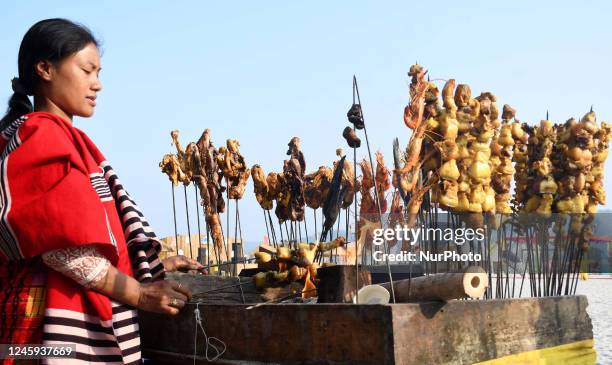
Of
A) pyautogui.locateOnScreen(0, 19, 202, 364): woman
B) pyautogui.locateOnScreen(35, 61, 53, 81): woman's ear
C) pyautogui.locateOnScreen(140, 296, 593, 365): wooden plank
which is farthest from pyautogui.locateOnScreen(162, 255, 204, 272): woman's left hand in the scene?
pyautogui.locateOnScreen(140, 296, 593, 365): wooden plank

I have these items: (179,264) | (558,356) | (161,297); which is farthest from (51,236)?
(558,356)

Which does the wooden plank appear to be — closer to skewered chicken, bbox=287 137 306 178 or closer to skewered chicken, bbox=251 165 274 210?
skewered chicken, bbox=287 137 306 178

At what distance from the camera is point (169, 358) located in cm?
404

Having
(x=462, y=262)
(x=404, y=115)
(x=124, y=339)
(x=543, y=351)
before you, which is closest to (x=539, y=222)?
(x=462, y=262)

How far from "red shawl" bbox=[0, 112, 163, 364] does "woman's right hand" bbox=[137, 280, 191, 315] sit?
0.08 meters

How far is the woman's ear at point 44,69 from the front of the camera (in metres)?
1.95

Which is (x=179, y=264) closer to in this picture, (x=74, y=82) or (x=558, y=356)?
(x=74, y=82)

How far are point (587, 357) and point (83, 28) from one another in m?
3.57

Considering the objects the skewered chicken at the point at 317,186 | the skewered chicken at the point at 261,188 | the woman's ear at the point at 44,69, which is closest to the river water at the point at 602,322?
the skewered chicken at the point at 317,186

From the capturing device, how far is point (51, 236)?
1.75m

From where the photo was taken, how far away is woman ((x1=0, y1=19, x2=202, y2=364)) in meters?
1.77

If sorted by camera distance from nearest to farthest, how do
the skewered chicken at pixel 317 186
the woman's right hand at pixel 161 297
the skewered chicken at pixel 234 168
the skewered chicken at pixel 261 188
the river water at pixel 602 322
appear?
the woman's right hand at pixel 161 297 → the river water at pixel 602 322 → the skewered chicken at pixel 317 186 → the skewered chicken at pixel 261 188 → the skewered chicken at pixel 234 168
